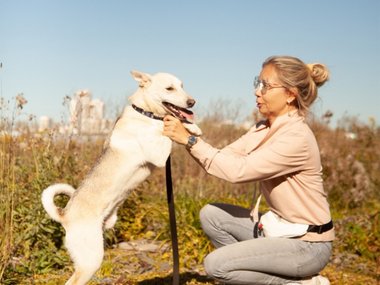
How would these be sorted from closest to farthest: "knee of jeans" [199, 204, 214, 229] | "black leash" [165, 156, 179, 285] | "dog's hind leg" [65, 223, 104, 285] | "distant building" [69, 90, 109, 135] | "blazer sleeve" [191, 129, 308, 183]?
1. "blazer sleeve" [191, 129, 308, 183]
2. "dog's hind leg" [65, 223, 104, 285]
3. "black leash" [165, 156, 179, 285]
4. "knee of jeans" [199, 204, 214, 229]
5. "distant building" [69, 90, 109, 135]

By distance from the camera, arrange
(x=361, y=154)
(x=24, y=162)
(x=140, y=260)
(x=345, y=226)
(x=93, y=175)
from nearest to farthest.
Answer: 1. (x=93, y=175)
2. (x=140, y=260)
3. (x=24, y=162)
4. (x=345, y=226)
5. (x=361, y=154)

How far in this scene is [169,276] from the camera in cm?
431

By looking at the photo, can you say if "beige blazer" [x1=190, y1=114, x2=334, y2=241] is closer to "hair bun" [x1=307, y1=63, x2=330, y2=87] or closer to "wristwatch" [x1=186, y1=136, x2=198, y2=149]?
"wristwatch" [x1=186, y1=136, x2=198, y2=149]

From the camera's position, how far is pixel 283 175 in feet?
10.1

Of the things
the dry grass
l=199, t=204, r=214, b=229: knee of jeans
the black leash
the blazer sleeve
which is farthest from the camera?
the dry grass

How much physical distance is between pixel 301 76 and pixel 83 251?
73.4 inches

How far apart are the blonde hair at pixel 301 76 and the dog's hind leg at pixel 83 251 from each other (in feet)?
5.41

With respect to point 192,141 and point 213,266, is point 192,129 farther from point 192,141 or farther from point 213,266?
point 213,266

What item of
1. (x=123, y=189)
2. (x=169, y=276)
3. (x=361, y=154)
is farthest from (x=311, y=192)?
(x=361, y=154)

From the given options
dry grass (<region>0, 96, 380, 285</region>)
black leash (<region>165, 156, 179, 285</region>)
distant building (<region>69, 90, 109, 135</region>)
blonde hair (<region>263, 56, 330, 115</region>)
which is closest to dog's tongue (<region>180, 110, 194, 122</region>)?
black leash (<region>165, 156, 179, 285</region>)

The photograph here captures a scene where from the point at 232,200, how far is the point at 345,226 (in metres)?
1.46

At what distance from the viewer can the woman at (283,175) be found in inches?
117

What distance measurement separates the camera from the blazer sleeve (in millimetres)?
2930

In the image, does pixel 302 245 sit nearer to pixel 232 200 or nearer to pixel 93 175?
pixel 93 175
